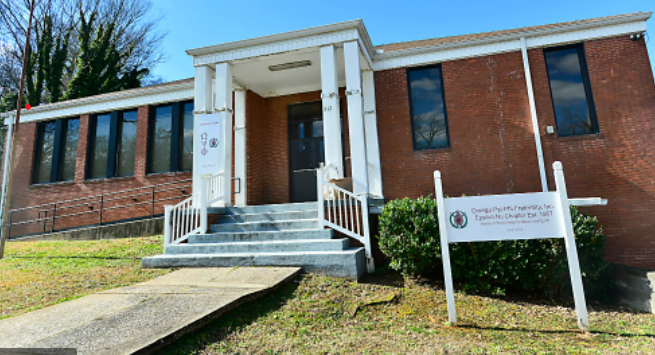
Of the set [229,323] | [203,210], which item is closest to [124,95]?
[203,210]

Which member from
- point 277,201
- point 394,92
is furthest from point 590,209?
point 277,201

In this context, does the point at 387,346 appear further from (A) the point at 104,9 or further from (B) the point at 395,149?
(A) the point at 104,9

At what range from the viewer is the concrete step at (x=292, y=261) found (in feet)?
16.8

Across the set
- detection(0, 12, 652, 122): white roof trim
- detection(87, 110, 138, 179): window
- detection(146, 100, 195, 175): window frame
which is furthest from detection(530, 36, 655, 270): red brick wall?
detection(87, 110, 138, 179): window

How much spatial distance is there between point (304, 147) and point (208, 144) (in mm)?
3032

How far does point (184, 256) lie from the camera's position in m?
5.85

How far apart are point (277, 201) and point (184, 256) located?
4.14m

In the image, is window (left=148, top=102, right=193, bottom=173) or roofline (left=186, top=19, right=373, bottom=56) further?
window (left=148, top=102, right=193, bottom=173)

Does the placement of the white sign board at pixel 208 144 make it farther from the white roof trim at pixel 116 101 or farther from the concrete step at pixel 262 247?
the white roof trim at pixel 116 101

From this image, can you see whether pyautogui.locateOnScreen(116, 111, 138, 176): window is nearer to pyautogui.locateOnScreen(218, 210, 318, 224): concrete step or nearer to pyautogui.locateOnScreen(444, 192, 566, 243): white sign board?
pyautogui.locateOnScreen(218, 210, 318, 224): concrete step

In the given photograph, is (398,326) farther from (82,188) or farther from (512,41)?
(82,188)

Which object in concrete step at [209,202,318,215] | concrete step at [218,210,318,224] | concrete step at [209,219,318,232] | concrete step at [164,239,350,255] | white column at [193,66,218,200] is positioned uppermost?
white column at [193,66,218,200]

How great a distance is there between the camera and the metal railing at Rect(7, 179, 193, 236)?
10406 mm

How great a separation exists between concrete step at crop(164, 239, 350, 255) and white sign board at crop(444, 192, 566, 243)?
222 cm
